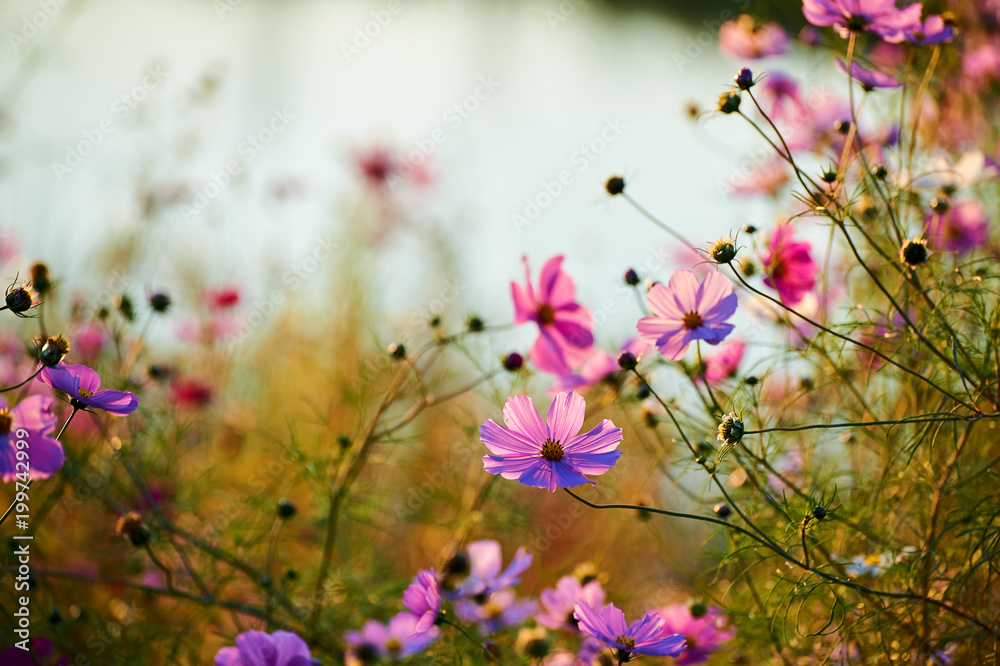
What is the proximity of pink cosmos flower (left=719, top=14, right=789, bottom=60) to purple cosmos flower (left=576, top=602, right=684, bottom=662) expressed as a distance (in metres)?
0.75

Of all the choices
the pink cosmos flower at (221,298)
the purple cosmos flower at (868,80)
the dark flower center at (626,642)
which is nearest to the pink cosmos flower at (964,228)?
the purple cosmos flower at (868,80)

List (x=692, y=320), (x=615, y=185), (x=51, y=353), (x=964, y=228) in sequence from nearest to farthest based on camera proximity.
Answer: (x=51, y=353) → (x=692, y=320) → (x=615, y=185) → (x=964, y=228)

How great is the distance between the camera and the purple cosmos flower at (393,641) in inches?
24.3

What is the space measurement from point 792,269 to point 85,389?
647 millimetres

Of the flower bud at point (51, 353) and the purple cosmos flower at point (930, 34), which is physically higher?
the purple cosmos flower at point (930, 34)

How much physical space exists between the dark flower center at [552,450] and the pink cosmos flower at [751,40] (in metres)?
0.67

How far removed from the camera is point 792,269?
2.41 feet

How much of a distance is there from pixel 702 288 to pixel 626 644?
30 centimetres

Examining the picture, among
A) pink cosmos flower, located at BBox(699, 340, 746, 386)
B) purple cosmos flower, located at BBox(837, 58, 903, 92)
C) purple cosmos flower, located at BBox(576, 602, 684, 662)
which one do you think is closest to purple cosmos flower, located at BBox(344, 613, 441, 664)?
purple cosmos flower, located at BBox(576, 602, 684, 662)

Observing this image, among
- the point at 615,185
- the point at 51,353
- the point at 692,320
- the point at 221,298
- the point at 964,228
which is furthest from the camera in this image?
the point at 221,298

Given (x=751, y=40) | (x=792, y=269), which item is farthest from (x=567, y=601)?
(x=751, y=40)

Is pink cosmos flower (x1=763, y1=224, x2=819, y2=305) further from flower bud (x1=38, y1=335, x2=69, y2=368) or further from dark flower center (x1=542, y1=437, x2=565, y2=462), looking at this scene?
flower bud (x1=38, y1=335, x2=69, y2=368)

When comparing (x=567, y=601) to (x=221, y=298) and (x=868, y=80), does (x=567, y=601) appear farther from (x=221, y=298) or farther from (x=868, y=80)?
(x=221, y=298)

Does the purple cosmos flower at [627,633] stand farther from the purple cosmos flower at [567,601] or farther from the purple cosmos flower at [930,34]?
the purple cosmos flower at [930,34]
